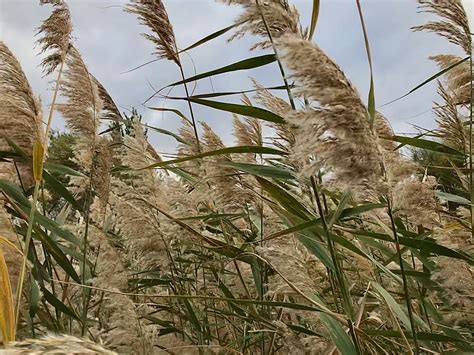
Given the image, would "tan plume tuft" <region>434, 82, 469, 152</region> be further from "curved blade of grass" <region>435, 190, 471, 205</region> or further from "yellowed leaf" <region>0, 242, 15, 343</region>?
"yellowed leaf" <region>0, 242, 15, 343</region>

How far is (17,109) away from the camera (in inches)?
94.4

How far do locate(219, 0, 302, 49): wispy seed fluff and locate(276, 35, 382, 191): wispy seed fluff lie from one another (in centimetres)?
28

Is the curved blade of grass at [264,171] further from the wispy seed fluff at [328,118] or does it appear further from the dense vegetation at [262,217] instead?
the wispy seed fluff at [328,118]

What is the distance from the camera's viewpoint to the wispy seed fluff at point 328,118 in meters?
A: 1.19

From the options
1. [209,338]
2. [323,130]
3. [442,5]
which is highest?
[442,5]

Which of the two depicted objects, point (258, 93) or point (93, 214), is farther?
point (93, 214)

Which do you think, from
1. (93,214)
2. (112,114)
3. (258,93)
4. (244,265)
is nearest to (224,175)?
(258,93)

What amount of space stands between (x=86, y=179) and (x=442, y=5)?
1.69 meters

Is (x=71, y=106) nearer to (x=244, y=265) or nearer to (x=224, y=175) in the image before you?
(x=224, y=175)

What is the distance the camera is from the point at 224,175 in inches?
88.7

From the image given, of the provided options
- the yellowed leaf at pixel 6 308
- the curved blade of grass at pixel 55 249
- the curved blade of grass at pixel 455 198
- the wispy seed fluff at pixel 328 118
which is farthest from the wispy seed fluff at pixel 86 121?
the wispy seed fluff at pixel 328 118

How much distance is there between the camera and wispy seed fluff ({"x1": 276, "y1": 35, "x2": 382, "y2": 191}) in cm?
119

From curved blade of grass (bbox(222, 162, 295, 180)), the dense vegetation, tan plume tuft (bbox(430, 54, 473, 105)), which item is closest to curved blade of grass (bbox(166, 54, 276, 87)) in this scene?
the dense vegetation

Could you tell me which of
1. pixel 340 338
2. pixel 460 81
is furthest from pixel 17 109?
pixel 460 81
